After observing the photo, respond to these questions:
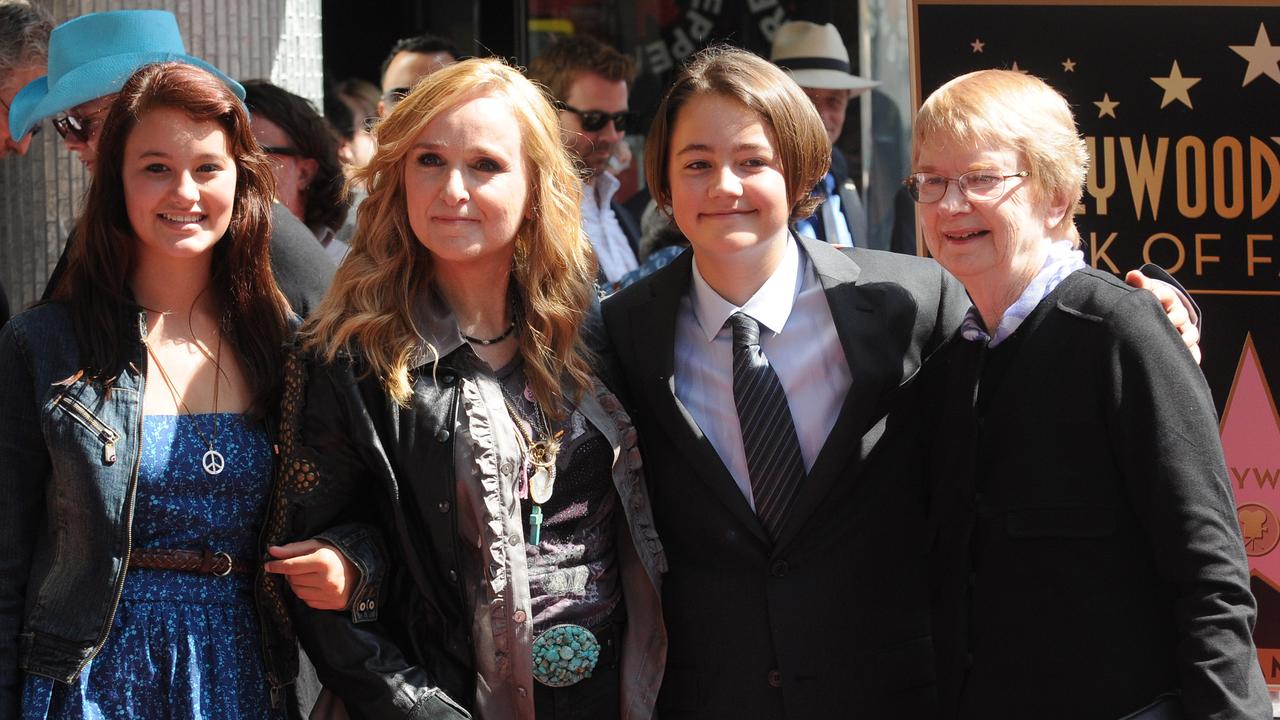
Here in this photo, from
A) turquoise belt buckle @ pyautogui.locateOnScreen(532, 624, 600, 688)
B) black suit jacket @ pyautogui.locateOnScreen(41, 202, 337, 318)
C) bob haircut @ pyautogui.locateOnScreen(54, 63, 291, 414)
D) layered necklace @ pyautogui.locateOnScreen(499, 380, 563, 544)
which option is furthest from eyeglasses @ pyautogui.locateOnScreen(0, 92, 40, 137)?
turquoise belt buckle @ pyautogui.locateOnScreen(532, 624, 600, 688)

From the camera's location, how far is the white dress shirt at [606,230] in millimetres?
4992

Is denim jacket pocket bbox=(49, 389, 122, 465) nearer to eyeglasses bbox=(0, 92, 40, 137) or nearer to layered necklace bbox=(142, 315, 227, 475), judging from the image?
layered necklace bbox=(142, 315, 227, 475)

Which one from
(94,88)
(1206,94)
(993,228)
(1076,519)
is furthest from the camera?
(1206,94)

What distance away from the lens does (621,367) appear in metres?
3.05

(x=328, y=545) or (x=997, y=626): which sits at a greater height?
(x=328, y=545)

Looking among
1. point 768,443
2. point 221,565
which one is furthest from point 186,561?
point 768,443

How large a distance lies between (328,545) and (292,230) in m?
1.09

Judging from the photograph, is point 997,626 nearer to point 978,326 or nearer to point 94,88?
point 978,326

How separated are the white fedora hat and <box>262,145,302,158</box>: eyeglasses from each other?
2.28m

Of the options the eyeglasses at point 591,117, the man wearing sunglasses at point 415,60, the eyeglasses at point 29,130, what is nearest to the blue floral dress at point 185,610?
the eyeglasses at point 29,130

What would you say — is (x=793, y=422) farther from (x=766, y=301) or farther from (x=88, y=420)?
(x=88, y=420)

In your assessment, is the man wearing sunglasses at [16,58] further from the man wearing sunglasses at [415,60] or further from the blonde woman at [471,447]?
the man wearing sunglasses at [415,60]

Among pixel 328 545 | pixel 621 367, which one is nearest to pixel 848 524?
pixel 621 367

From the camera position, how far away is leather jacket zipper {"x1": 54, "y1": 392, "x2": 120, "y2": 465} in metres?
2.54
